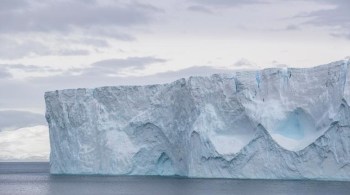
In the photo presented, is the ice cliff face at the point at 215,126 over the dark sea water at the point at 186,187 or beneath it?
over

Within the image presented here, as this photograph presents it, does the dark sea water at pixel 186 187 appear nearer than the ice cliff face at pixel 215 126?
Yes

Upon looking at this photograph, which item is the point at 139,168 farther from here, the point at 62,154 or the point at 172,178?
the point at 62,154

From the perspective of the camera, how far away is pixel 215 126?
1452 inches

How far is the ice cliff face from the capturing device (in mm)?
34281

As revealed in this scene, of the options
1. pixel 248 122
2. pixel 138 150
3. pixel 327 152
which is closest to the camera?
pixel 327 152

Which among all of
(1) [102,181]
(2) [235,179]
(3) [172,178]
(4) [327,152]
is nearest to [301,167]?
(4) [327,152]

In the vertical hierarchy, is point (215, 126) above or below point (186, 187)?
above

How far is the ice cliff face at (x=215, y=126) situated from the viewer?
3428 cm

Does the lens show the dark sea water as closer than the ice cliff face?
Yes

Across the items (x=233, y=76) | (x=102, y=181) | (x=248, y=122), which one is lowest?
(x=102, y=181)

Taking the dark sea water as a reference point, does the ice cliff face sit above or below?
above

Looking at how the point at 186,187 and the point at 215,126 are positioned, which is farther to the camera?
the point at 215,126

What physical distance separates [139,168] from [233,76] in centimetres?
799

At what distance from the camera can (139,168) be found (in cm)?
4094
